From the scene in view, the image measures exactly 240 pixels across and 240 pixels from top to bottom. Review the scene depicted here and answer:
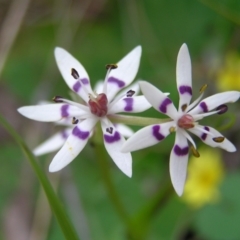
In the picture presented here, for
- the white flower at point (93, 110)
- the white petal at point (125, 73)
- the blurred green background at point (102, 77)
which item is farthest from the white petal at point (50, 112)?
the blurred green background at point (102, 77)

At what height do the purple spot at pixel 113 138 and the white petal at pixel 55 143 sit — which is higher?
the white petal at pixel 55 143

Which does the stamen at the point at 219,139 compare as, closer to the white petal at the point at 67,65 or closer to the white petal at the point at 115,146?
the white petal at the point at 115,146

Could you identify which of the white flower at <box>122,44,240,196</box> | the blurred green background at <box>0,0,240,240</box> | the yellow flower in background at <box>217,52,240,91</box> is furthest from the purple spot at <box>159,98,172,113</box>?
the yellow flower in background at <box>217,52,240,91</box>

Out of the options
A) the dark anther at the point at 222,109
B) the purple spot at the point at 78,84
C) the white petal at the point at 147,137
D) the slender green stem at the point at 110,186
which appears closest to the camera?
the white petal at the point at 147,137

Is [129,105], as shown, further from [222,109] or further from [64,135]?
[64,135]

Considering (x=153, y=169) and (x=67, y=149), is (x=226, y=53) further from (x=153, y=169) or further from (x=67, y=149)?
(x=67, y=149)

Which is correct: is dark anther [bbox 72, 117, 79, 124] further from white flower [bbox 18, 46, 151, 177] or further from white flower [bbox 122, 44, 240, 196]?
white flower [bbox 122, 44, 240, 196]

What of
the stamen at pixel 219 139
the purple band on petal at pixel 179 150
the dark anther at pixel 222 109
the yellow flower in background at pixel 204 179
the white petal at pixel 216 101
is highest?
the white petal at pixel 216 101
